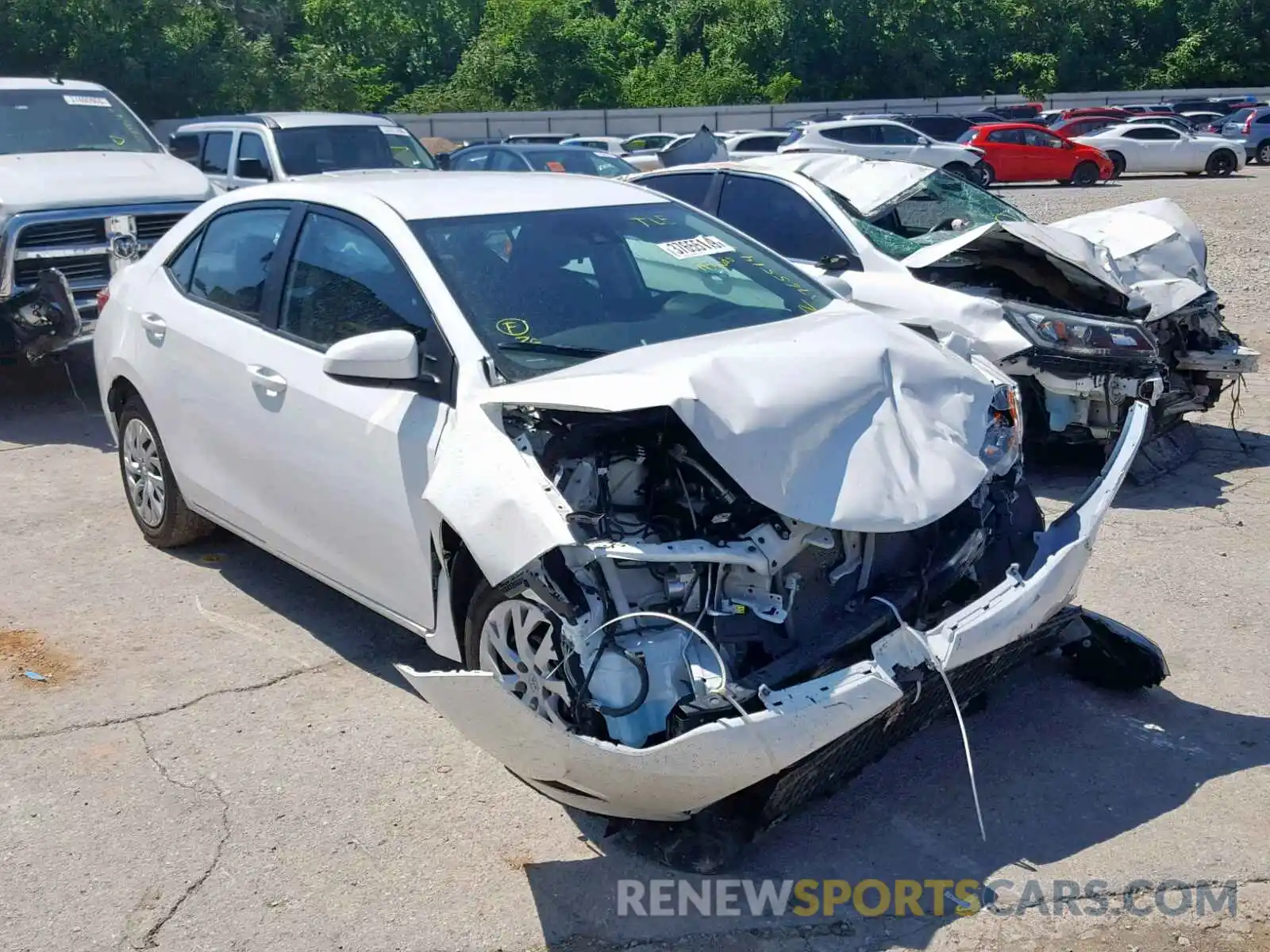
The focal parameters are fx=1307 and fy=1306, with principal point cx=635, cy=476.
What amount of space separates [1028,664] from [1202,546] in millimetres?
1864

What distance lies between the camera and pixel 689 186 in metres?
8.79

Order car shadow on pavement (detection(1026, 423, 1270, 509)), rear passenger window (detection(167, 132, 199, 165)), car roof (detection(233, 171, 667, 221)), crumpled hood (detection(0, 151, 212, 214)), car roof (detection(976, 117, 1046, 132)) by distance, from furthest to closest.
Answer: car roof (detection(976, 117, 1046, 132)) → rear passenger window (detection(167, 132, 199, 165)) → crumpled hood (detection(0, 151, 212, 214)) → car shadow on pavement (detection(1026, 423, 1270, 509)) → car roof (detection(233, 171, 667, 221))

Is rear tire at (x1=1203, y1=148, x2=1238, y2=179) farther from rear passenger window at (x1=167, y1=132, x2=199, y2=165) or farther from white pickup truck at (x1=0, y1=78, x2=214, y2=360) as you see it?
white pickup truck at (x1=0, y1=78, x2=214, y2=360)

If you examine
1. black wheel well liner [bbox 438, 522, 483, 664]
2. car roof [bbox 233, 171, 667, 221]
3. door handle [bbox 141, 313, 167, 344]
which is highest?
car roof [bbox 233, 171, 667, 221]

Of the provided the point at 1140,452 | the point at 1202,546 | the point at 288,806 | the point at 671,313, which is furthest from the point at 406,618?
the point at 1140,452

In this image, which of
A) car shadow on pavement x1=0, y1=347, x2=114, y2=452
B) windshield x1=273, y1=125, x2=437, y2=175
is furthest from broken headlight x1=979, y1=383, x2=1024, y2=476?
windshield x1=273, y1=125, x2=437, y2=175

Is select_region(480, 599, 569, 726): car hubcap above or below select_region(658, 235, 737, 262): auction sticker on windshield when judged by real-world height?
below

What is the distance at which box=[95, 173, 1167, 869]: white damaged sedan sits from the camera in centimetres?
352

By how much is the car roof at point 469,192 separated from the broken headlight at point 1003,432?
1662mm

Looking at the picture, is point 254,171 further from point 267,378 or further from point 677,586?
point 677,586

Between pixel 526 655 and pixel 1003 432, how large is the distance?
5.91 feet

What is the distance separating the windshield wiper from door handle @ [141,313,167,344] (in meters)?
2.15

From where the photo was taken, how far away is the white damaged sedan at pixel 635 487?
3.52 m

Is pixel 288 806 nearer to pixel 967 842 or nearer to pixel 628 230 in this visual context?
pixel 967 842
